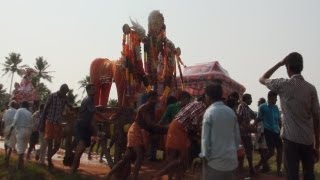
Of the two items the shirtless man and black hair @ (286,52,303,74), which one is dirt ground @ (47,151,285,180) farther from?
black hair @ (286,52,303,74)

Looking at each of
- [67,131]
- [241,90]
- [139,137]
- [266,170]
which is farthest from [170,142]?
[241,90]

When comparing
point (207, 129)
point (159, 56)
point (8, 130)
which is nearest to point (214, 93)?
point (207, 129)

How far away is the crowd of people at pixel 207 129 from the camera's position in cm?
534

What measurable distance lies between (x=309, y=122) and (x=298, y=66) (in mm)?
664

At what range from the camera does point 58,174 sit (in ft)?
32.5

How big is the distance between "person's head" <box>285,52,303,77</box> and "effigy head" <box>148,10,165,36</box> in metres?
7.48

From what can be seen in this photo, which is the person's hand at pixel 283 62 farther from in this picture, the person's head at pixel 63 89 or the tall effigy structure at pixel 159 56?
the tall effigy structure at pixel 159 56

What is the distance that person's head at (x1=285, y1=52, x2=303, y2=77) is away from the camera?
5.63 metres

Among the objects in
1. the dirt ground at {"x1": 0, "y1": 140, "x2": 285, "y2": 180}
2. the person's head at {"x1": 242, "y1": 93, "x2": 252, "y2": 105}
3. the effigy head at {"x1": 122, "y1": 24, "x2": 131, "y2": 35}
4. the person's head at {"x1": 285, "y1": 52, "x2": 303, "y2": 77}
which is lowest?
the dirt ground at {"x1": 0, "y1": 140, "x2": 285, "y2": 180}

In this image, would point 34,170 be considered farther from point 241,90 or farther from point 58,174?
point 241,90

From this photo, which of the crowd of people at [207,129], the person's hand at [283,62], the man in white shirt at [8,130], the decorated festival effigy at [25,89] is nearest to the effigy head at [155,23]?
the crowd of people at [207,129]

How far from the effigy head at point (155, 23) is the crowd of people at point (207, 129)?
2.78 metres

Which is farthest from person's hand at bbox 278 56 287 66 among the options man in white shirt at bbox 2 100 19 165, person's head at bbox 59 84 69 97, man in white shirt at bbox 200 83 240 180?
man in white shirt at bbox 2 100 19 165

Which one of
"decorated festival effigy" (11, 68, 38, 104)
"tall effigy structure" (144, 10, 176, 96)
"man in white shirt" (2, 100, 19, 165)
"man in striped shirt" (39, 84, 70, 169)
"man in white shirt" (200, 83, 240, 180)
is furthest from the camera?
"decorated festival effigy" (11, 68, 38, 104)
